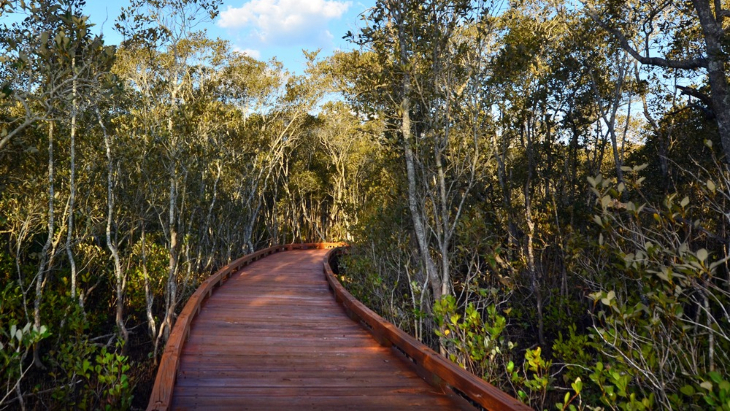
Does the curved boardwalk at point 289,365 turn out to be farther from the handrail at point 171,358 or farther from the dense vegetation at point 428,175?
the dense vegetation at point 428,175

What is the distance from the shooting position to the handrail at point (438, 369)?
9.80 feet

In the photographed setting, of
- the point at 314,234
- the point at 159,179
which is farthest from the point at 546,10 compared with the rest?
the point at 314,234

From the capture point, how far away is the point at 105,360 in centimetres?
532

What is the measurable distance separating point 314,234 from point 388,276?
66.0 feet

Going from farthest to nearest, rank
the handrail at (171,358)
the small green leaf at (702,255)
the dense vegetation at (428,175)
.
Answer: the dense vegetation at (428,175), the handrail at (171,358), the small green leaf at (702,255)

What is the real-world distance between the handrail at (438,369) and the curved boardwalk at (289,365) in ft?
0.42

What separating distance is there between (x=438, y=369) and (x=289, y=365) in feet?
5.39

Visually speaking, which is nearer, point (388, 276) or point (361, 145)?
point (388, 276)

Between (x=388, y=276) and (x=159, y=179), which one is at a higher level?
(x=159, y=179)

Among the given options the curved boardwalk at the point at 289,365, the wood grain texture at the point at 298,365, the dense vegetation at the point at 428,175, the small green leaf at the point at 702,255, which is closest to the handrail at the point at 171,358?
the wood grain texture at the point at 298,365

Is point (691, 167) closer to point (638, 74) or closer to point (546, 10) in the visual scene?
point (638, 74)

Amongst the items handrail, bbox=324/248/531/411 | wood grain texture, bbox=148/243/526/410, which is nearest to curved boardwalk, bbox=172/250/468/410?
wood grain texture, bbox=148/243/526/410

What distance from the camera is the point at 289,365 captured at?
4.70 metres

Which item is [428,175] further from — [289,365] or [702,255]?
[702,255]
